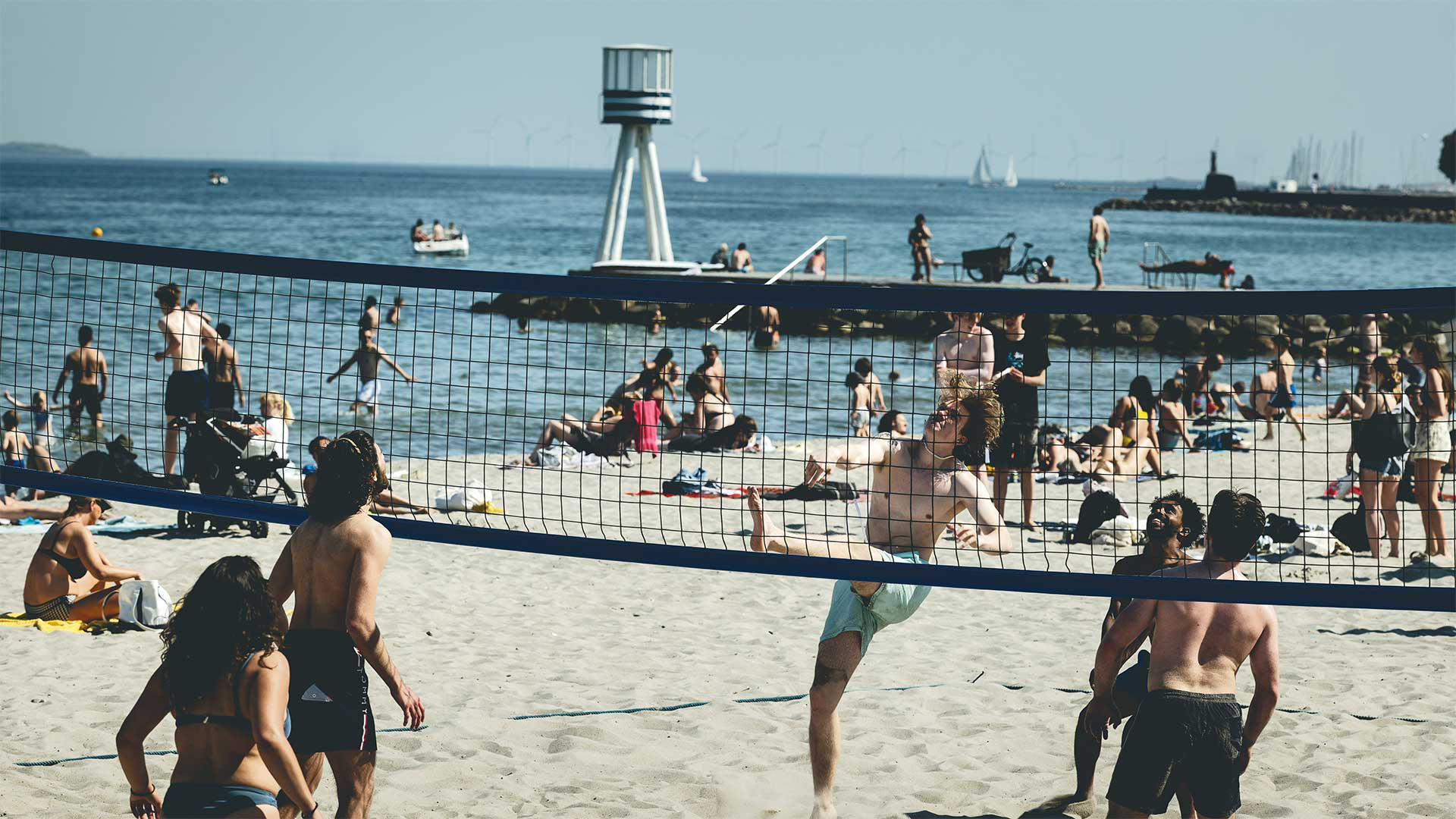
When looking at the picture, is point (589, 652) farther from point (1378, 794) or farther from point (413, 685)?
point (1378, 794)

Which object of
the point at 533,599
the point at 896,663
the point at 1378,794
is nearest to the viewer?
the point at 1378,794

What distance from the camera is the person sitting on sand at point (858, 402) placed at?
12.8 m

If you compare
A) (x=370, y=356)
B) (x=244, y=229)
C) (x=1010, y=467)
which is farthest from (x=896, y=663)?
(x=244, y=229)

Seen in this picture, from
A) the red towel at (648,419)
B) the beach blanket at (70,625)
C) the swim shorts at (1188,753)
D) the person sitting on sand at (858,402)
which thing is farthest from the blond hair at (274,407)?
the swim shorts at (1188,753)

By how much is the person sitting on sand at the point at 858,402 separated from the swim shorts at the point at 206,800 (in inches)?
370

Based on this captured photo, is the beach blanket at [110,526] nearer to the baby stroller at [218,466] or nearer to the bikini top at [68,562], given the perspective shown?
the baby stroller at [218,466]

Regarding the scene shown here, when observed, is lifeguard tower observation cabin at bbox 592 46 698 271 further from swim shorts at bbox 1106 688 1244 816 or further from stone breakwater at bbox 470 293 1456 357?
swim shorts at bbox 1106 688 1244 816

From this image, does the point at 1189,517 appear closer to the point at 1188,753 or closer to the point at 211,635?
the point at 1188,753

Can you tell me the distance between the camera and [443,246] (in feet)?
171

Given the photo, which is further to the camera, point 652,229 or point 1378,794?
point 652,229

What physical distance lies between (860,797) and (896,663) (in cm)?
165

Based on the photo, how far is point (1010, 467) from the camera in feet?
32.9

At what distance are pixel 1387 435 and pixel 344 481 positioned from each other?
6.75 meters

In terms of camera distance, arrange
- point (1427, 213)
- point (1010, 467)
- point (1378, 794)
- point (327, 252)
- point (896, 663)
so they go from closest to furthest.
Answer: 1. point (1378, 794)
2. point (896, 663)
3. point (1010, 467)
4. point (327, 252)
5. point (1427, 213)
